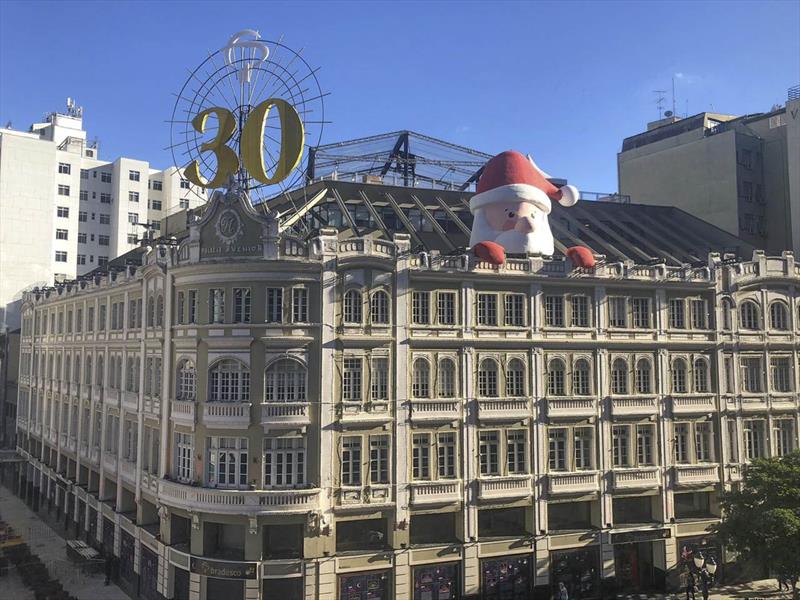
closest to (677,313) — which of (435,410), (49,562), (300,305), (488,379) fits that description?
(488,379)

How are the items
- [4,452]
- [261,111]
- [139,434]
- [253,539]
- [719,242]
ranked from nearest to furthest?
[253,539] → [261,111] → [139,434] → [719,242] → [4,452]

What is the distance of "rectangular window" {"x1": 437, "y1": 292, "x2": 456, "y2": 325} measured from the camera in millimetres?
44031

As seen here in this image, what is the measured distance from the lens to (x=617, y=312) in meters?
48.2

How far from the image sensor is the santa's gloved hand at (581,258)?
46.5 meters

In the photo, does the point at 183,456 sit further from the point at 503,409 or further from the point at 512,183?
the point at 512,183

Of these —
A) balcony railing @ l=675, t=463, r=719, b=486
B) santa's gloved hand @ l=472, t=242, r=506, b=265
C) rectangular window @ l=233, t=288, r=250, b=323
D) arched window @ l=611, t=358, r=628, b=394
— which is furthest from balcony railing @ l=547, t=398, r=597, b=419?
rectangular window @ l=233, t=288, r=250, b=323

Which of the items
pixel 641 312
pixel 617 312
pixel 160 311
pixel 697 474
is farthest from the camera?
pixel 641 312

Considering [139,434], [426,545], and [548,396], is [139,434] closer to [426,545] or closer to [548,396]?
[426,545]

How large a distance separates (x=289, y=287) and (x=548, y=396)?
696 inches

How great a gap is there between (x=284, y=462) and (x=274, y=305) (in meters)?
8.74

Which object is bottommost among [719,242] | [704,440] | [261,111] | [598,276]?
[704,440]

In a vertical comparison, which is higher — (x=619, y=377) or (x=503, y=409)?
(x=619, y=377)

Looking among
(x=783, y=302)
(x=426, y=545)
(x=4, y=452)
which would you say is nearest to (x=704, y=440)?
(x=783, y=302)

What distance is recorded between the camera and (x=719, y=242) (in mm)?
64188
